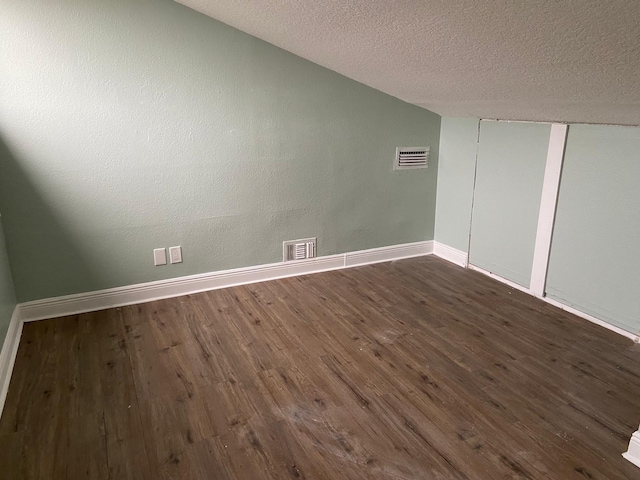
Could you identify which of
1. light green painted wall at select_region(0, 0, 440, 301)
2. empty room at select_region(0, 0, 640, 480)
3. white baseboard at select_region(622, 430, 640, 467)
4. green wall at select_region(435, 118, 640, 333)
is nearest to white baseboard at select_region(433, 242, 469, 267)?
empty room at select_region(0, 0, 640, 480)

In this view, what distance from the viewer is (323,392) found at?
7.24ft

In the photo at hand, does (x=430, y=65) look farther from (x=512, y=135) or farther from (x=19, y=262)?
(x=19, y=262)

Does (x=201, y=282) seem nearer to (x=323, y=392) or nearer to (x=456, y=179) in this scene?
(x=323, y=392)

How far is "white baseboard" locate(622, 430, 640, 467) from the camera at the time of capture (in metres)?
1.76

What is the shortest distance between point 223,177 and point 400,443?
212 centimetres

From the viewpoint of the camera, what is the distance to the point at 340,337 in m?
2.71

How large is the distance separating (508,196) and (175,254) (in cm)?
245

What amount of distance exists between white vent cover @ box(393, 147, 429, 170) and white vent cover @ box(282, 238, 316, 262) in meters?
0.96

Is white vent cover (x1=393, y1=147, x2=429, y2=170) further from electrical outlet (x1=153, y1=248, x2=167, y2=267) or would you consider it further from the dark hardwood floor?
electrical outlet (x1=153, y1=248, x2=167, y2=267)

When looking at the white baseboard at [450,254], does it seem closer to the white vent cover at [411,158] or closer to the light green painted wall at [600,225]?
the white vent cover at [411,158]

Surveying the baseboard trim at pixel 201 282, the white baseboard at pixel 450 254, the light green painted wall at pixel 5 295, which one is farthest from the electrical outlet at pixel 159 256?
the white baseboard at pixel 450 254

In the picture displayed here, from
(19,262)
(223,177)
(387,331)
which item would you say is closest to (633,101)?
(387,331)

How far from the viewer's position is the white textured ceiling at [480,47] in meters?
1.50

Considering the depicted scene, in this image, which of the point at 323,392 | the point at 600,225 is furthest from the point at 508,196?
the point at 323,392
